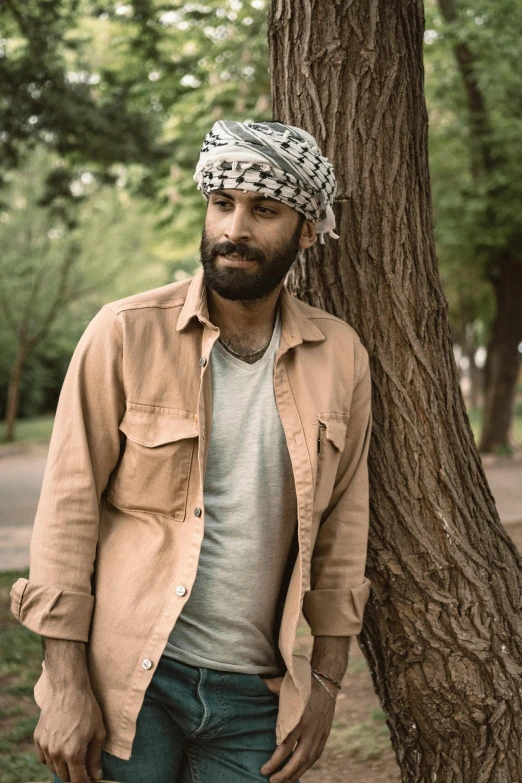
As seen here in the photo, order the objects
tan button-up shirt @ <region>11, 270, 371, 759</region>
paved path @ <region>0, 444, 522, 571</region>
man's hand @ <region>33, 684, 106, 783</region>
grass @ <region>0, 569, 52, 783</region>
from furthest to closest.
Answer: paved path @ <region>0, 444, 522, 571</region> → grass @ <region>0, 569, 52, 783</region> → tan button-up shirt @ <region>11, 270, 371, 759</region> → man's hand @ <region>33, 684, 106, 783</region>

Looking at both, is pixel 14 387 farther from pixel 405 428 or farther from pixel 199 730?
pixel 199 730

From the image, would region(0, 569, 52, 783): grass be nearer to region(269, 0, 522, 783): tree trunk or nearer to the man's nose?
region(269, 0, 522, 783): tree trunk

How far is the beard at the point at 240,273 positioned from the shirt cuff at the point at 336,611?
36.0 inches

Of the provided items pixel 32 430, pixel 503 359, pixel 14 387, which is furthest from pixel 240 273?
pixel 32 430

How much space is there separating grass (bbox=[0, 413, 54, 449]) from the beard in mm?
20770

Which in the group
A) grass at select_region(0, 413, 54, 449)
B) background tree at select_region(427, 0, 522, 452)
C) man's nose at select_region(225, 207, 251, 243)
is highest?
background tree at select_region(427, 0, 522, 452)

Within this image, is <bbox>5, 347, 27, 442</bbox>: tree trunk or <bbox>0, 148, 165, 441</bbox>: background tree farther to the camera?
<bbox>5, 347, 27, 442</bbox>: tree trunk

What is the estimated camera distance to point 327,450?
7.69 feet

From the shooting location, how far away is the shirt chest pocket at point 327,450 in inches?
91.7

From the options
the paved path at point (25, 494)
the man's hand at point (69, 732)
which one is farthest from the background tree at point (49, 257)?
the man's hand at point (69, 732)

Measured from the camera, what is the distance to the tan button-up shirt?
2.10m

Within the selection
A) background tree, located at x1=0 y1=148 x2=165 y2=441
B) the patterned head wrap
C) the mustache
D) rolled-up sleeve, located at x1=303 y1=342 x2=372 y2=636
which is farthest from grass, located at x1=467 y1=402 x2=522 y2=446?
the mustache

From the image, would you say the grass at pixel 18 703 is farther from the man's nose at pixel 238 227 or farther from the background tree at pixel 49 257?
the background tree at pixel 49 257

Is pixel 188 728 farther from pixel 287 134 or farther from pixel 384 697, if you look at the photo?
pixel 287 134
